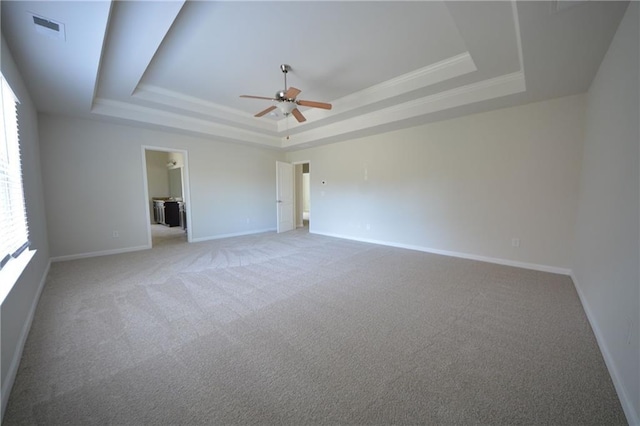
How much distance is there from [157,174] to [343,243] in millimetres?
7290

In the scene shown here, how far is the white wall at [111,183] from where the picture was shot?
153 inches

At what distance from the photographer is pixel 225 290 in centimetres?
281

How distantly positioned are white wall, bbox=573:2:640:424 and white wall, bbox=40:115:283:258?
6090 mm

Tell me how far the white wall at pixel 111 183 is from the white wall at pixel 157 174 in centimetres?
401

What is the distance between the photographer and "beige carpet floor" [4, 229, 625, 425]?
1.29 m

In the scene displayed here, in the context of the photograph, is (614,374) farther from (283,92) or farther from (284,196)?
(284,196)

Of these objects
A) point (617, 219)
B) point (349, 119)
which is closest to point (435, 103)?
point (349, 119)

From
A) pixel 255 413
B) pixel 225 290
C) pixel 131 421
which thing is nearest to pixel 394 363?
pixel 255 413

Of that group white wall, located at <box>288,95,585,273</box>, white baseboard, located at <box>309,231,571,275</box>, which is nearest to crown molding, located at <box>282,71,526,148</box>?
white wall, located at <box>288,95,585,273</box>

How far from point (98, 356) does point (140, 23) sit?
2643 millimetres

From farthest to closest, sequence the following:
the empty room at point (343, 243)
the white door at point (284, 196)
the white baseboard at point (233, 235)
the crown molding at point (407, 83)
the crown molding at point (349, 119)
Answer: the white door at point (284, 196) → the white baseboard at point (233, 235) → the crown molding at point (349, 119) → the crown molding at point (407, 83) → the empty room at point (343, 243)

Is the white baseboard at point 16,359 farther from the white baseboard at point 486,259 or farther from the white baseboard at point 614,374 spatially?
the white baseboard at point 486,259

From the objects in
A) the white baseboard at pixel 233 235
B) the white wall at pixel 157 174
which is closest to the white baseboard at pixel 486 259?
the white baseboard at pixel 233 235

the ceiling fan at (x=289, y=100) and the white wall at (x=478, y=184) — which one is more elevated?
the ceiling fan at (x=289, y=100)
